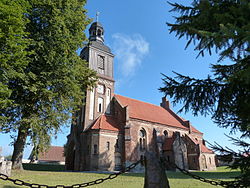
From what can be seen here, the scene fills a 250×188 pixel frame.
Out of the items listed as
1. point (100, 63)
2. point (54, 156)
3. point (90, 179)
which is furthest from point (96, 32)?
point (54, 156)

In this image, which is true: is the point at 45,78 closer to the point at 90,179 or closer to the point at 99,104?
the point at 90,179

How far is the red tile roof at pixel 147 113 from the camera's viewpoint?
27.5 metres

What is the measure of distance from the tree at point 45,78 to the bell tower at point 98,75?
31.8ft

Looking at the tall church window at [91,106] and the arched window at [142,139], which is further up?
the tall church window at [91,106]

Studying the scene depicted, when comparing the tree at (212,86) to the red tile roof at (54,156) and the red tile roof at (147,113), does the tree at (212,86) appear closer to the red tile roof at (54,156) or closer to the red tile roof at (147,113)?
the red tile roof at (147,113)

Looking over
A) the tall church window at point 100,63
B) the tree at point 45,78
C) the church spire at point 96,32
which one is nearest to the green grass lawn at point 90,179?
the tree at point 45,78

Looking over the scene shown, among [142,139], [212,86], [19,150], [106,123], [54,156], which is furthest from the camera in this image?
[54,156]

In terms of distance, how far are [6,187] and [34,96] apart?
23.9 feet

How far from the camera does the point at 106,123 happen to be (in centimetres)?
2394

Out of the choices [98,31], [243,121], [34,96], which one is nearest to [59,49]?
[34,96]

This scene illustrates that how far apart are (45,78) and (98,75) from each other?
14077 mm

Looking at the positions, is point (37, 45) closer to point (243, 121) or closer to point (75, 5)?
point (75, 5)

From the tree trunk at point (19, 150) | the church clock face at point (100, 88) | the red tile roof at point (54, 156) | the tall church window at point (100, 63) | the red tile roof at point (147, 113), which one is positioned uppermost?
the tall church window at point (100, 63)

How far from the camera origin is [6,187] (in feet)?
24.6
